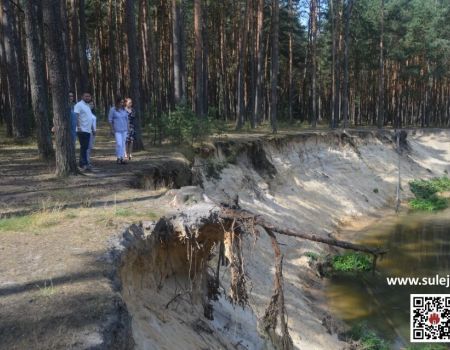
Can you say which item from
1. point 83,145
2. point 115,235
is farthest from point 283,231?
point 83,145

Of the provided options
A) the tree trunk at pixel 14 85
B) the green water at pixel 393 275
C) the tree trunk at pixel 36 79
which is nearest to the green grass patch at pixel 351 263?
the green water at pixel 393 275

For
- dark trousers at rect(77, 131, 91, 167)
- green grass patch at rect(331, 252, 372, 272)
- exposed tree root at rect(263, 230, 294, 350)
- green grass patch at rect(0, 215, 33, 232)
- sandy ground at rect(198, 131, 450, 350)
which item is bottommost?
green grass patch at rect(331, 252, 372, 272)

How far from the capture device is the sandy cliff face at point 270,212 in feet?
20.6

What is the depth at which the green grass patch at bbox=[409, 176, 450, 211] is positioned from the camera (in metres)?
26.7

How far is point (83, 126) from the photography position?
447 inches

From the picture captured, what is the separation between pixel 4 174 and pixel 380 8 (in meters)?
37.6

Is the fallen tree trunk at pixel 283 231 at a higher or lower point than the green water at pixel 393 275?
higher

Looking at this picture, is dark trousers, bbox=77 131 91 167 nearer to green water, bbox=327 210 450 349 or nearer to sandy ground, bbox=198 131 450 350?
sandy ground, bbox=198 131 450 350

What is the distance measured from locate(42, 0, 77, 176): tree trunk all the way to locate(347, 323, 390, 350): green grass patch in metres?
7.77

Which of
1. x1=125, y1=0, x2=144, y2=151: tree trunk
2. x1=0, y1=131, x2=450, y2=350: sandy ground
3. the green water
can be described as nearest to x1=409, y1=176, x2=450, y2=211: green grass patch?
x1=0, y1=131, x2=450, y2=350: sandy ground

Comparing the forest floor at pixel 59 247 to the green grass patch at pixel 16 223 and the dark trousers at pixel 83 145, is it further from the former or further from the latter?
the dark trousers at pixel 83 145

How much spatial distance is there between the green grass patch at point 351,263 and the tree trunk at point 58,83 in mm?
10030

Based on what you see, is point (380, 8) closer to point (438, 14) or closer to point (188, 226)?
point (438, 14)

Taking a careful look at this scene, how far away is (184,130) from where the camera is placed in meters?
17.4
